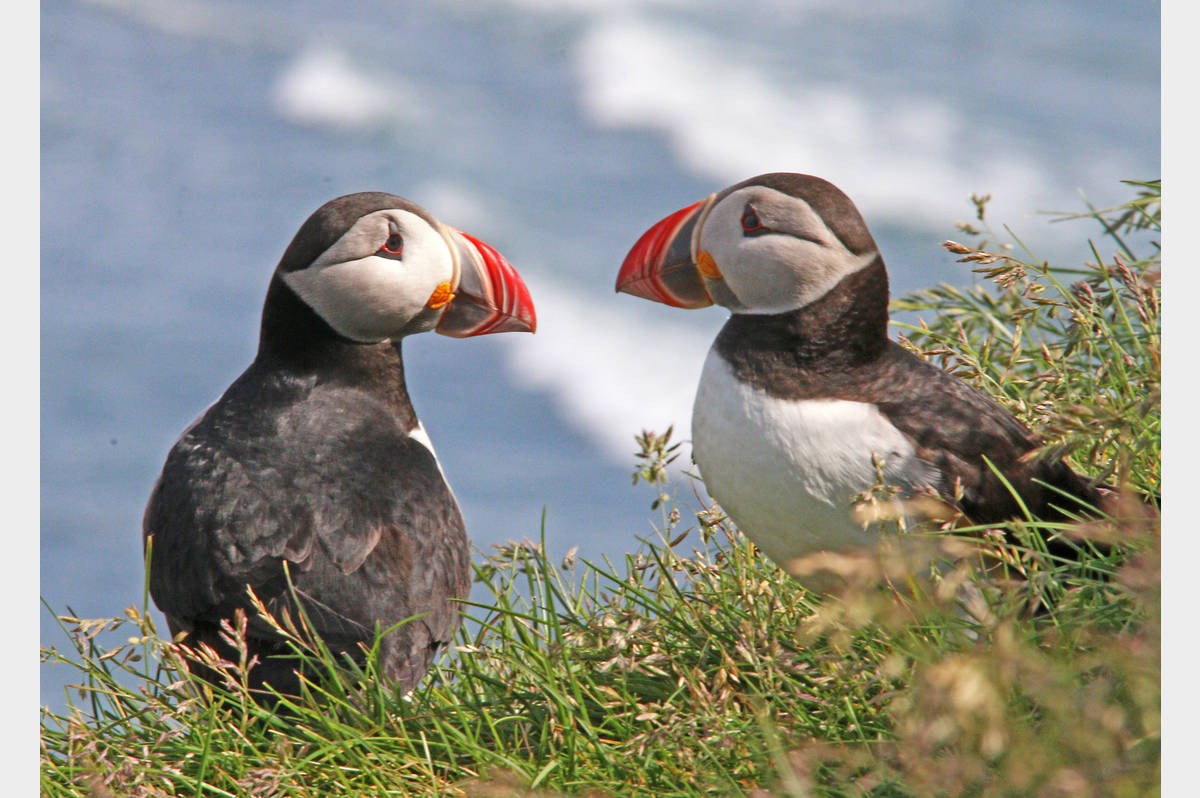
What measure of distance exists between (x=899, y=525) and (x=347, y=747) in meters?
1.43

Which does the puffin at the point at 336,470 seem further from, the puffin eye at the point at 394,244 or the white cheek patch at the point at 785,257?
the white cheek patch at the point at 785,257

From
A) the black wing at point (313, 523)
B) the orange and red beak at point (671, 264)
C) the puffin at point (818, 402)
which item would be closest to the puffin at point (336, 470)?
the black wing at point (313, 523)

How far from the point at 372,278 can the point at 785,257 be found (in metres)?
1.27

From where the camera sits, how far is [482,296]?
157 inches

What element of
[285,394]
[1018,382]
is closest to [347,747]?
[285,394]

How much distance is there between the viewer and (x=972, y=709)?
Answer: 1.68 m

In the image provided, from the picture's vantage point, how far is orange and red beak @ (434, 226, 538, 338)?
13.0ft

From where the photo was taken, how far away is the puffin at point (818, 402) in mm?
3209

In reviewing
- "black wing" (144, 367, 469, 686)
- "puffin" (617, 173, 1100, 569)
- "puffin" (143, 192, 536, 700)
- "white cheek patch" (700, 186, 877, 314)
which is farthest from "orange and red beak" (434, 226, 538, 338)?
"white cheek patch" (700, 186, 877, 314)

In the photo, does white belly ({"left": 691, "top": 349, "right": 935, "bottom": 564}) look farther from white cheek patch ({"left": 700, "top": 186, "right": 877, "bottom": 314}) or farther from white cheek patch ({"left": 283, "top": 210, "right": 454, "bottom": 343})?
white cheek patch ({"left": 283, "top": 210, "right": 454, "bottom": 343})

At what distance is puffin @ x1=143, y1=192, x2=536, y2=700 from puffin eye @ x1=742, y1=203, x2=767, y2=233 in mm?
913

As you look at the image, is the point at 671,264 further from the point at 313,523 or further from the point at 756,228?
the point at 313,523

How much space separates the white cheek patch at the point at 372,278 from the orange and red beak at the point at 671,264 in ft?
2.12

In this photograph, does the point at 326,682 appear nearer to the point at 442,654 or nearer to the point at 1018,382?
the point at 442,654
